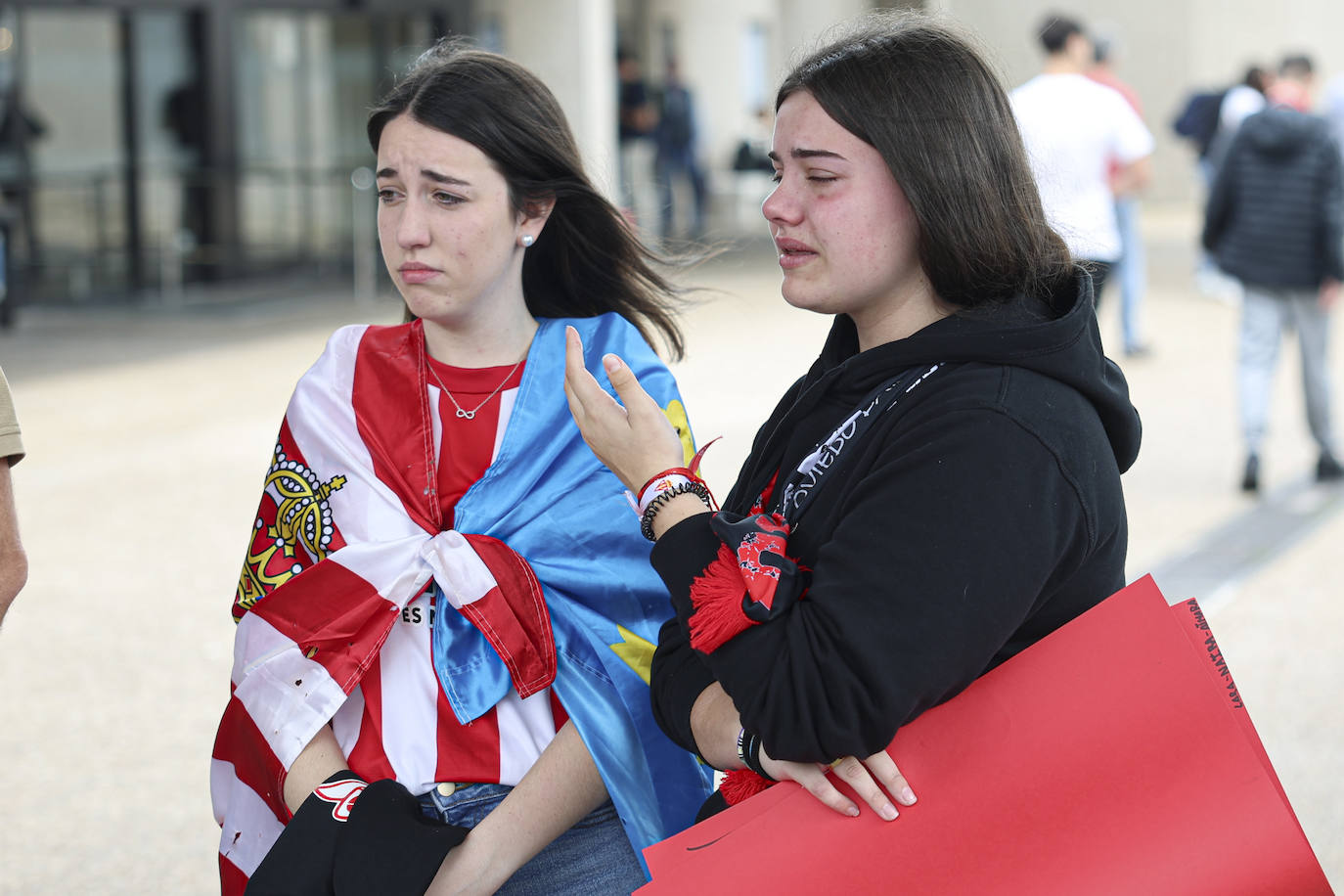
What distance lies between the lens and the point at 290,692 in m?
2.20

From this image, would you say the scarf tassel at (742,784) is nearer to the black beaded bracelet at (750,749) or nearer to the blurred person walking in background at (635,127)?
the black beaded bracelet at (750,749)

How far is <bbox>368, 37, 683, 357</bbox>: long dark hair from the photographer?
2.33 m

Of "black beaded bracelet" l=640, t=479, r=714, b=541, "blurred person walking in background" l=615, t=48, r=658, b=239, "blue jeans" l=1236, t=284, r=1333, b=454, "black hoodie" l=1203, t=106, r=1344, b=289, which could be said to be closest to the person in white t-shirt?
"black hoodie" l=1203, t=106, r=1344, b=289

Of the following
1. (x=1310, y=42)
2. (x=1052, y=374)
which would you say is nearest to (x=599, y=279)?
(x=1052, y=374)

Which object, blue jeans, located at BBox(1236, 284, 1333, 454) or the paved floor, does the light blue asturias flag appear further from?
blue jeans, located at BBox(1236, 284, 1333, 454)

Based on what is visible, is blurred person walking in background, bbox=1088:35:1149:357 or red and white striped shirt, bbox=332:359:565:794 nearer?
red and white striped shirt, bbox=332:359:565:794

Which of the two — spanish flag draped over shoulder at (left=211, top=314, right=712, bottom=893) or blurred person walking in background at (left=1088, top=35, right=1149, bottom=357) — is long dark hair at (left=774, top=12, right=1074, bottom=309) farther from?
blurred person walking in background at (left=1088, top=35, right=1149, bottom=357)

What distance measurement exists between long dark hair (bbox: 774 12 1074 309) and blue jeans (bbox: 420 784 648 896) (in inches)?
36.4

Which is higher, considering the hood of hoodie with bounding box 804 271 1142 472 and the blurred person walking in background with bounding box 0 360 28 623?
the hood of hoodie with bounding box 804 271 1142 472

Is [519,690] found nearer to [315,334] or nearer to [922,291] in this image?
[922,291]

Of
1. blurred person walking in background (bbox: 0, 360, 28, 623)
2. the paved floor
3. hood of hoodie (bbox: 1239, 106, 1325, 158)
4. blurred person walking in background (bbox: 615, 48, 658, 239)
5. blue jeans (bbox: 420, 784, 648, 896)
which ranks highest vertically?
blurred person walking in background (bbox: 615, 48, 658, 239)

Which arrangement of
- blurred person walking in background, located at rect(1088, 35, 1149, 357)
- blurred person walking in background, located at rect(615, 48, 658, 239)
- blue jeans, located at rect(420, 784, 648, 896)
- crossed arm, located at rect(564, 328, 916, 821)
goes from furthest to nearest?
blurred person walking in background, located at rect(615, 48, 658, 239) < blurred person walking in background, located at rect(1088, 35, 1149, 357) < blue jeans, located at rect(420, 784, 648, 896) < crossed arm, located at rect(564, 328, 916, 821)

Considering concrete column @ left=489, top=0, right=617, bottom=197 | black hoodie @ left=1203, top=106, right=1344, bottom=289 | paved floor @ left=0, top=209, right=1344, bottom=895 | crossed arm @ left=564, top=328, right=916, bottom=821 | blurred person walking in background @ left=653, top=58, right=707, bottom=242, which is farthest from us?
blurred person walking in background @ left=653, top=58, right=707, bottom=242

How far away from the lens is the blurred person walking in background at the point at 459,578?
2152 mm
